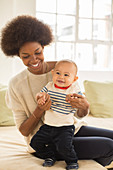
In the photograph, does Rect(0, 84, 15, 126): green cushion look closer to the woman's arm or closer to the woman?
the woman

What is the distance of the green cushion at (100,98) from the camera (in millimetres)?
3447

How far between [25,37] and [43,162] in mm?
863

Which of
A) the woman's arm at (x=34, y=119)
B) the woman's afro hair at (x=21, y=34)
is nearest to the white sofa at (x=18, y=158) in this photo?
the woman's arm at (x=34, y=119)

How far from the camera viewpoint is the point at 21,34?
1716mm

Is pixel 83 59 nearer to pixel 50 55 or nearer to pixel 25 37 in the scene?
pixel 50 55

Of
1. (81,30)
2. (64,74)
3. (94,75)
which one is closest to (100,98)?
(94,75)

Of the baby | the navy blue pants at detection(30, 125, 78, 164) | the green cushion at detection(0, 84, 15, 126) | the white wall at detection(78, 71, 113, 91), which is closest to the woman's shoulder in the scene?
the baby

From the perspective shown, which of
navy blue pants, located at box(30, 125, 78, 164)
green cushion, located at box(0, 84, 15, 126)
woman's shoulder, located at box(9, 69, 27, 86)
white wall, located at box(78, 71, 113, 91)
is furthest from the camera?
white wall, located at box(78, 71, 113, 91)

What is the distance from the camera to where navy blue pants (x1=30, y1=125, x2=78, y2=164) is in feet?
5.18

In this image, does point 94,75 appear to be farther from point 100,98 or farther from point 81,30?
point 100,98

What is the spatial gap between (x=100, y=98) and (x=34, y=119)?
6.41 feet

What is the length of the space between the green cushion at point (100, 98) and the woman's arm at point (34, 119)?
1.82 meters

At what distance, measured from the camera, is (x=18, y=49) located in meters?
1.79

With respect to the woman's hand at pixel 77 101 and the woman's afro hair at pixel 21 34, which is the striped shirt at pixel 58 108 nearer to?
the woman's hand at pixel 77 101
